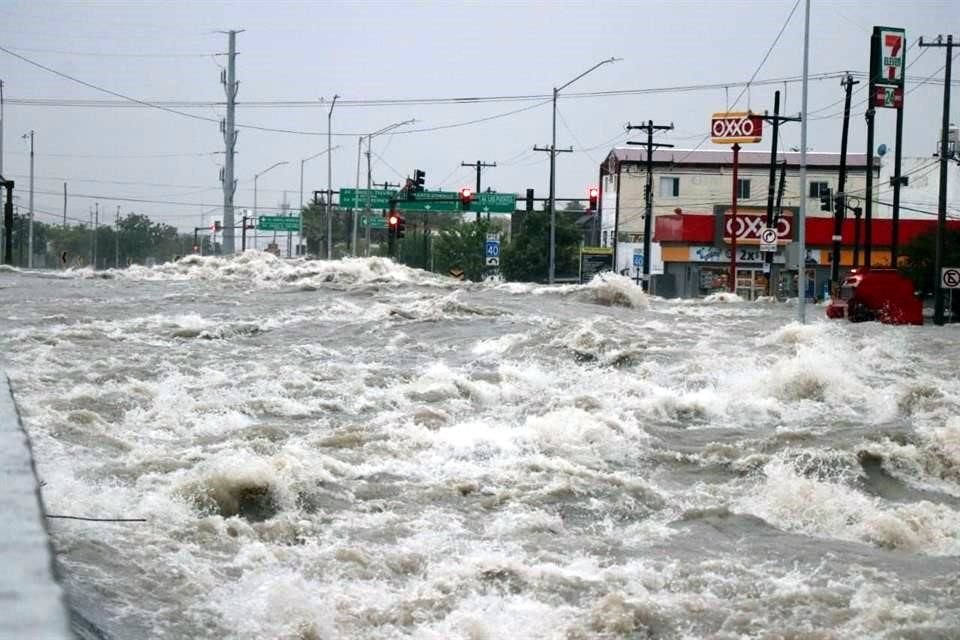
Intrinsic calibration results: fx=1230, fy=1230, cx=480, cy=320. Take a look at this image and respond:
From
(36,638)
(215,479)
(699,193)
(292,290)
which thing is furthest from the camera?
(699,193)

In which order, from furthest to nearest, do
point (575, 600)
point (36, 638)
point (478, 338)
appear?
point (478, 338) → point (575, 600) → point (36, 638)

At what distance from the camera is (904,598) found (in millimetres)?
8539

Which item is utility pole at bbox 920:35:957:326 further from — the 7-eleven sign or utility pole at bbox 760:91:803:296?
utility pole at bbox 760:91:803:296

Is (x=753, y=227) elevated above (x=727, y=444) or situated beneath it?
elevated above

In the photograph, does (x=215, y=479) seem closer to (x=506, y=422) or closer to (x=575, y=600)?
(x=575, y=600)

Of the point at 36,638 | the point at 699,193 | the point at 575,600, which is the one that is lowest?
the point at 575,600

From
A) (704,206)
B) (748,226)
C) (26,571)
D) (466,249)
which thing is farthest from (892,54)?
(26,571)

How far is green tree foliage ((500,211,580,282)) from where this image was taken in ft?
252

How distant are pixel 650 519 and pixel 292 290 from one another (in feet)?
87.8

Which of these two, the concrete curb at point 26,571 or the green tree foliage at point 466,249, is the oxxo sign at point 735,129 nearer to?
the green tree foliage at point 466,249

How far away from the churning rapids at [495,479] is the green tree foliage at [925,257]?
92.8 ft

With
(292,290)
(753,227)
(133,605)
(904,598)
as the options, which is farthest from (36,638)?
(753,227)

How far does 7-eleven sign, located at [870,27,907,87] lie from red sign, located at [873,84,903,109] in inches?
9.3

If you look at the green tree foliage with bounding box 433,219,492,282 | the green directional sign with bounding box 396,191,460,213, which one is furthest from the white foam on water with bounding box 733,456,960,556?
the green tree foliage with bounding box 433,219,492,282
